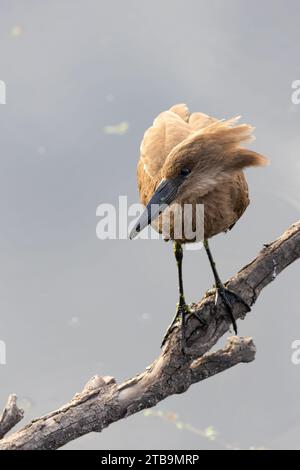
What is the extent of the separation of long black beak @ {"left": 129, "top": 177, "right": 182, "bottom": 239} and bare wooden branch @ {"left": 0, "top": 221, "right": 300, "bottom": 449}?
1.98ft

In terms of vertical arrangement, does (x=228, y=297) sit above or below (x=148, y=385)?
above

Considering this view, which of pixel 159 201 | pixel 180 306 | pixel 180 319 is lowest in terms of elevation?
pixel 180 319

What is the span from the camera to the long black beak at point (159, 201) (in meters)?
3.46

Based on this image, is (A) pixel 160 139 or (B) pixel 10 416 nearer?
(B) pixel 10 416

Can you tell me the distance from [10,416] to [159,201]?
53.0 inches

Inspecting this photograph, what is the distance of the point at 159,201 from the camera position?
3.49 m

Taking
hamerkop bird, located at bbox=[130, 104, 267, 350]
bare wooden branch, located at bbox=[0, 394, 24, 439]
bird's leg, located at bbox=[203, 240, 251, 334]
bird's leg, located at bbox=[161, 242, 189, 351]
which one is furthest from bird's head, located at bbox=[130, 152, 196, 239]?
bare wooden branch, located at bbox=[0, 394, 24, 439]

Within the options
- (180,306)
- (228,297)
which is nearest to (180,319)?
(180,306)

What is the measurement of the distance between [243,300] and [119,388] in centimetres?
85

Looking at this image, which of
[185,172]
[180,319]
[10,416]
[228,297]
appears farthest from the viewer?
[228,297]

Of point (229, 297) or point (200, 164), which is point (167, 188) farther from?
point (229, 297)

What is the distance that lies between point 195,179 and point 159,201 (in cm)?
21

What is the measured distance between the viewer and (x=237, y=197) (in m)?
3.66

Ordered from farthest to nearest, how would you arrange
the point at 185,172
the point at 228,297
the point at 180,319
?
the point at 228,297
the point at 180,319
the point at 185,172
